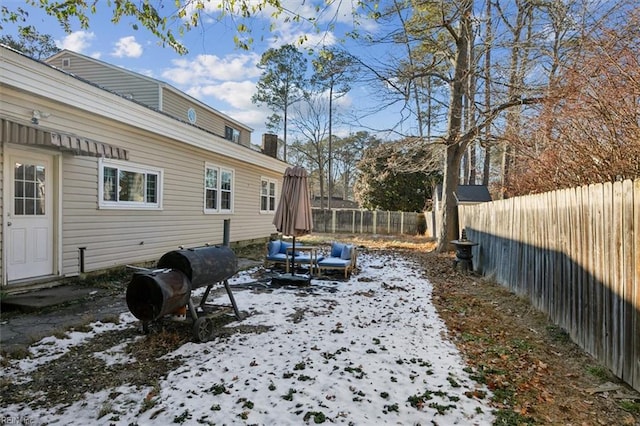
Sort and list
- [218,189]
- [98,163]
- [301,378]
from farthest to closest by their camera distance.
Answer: [218,189]
[98,163]
[301,378]

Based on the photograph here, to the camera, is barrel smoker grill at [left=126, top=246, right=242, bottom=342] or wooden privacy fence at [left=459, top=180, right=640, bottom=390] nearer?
wooden privacy fence at [left=459, top=180, right=640, bottom=390]

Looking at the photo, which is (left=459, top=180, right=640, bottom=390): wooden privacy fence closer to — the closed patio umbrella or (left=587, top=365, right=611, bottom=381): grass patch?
(left=587, top=365, right=611, bottom=381): grass patch

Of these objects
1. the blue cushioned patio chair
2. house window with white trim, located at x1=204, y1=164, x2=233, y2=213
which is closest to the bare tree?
house window with white trim, located at x1=204, y1=164, x2=233, y2=213

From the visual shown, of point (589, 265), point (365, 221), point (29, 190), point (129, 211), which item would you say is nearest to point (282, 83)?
point (365, 221)

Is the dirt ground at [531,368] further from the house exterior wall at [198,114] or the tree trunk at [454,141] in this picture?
the house exterior wall at [198,114]

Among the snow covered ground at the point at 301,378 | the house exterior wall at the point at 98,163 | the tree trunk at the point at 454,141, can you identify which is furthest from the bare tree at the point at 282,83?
the snow covered ground at the point at 301,378

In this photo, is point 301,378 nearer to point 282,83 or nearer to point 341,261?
point 341,261

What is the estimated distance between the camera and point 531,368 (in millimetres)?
3738

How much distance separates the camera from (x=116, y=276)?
24.7ft

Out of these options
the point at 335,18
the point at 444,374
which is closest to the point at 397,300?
the point at 444,374

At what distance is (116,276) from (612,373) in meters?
7.94

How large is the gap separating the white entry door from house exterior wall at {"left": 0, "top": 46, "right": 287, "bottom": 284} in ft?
0.63

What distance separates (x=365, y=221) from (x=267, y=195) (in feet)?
31.7

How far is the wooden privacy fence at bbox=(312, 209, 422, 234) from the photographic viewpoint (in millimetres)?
22594
